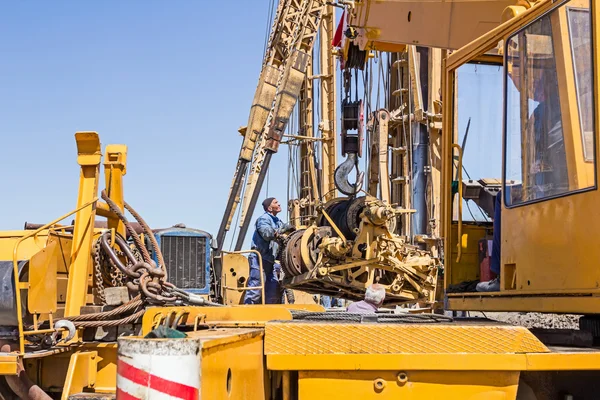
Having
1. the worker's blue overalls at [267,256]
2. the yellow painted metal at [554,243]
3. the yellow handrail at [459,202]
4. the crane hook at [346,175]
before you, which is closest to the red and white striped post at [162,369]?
the yellow painted metal at [554,243]

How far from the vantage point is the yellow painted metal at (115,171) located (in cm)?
727

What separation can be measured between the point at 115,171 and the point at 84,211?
2.12ft

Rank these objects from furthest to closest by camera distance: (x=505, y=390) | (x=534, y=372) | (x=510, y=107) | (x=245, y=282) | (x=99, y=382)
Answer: (x=245, y=282), (x=99, y=382), (x=510, y=107), (x=534, y=372), (x=505, y=390)

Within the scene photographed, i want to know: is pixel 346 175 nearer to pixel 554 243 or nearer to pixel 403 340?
pixel 554 243

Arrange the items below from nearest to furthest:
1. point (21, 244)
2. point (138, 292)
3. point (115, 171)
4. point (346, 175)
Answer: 1. point (138, 292)
2. point (21, 244)
3. point (115, 171)
4. point (346, 175)

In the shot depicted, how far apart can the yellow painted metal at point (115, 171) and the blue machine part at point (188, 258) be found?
9.48ft

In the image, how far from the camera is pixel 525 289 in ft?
13.5

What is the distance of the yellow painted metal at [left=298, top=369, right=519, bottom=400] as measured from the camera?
138 inches

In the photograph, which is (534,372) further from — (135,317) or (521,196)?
(135,317)

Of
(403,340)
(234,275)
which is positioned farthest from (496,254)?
(234,275)

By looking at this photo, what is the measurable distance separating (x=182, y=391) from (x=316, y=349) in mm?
776

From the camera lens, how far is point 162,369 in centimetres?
300

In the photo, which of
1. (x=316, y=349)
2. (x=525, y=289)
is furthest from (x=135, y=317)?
(x=525, y=289)

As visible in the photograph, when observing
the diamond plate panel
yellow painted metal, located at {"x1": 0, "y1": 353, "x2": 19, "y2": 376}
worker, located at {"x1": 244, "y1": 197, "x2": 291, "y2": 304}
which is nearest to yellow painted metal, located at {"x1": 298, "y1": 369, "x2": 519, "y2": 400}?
the diamond plate panel
